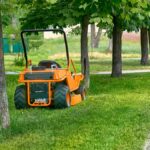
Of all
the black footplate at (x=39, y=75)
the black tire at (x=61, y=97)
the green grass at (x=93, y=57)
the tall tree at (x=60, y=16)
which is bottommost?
the green grass at (x=93, y=57)

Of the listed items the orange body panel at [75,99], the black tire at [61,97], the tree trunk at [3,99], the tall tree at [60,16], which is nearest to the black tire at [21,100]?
the black tire at [61,97]

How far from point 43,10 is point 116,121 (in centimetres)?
685

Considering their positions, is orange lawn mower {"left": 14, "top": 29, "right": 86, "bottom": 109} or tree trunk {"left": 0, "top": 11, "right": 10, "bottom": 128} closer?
tree trunk {"left": 0, "top": 11, "right": 10, "bottom": 128}

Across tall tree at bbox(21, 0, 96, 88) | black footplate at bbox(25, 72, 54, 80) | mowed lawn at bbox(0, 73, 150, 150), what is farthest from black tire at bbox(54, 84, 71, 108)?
tall tree at bbox(21, 0, 96, 88)

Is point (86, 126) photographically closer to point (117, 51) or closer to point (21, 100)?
point (21, 100)

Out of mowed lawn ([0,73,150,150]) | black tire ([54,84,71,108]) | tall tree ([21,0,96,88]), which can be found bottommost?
mowed lawn ([0,73,150,150])

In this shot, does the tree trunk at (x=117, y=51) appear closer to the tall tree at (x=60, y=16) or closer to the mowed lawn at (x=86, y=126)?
the tall tree at (x=60, y=16)

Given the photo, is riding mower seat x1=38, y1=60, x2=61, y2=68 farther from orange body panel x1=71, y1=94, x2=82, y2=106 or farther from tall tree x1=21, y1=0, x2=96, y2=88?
tall tree x1=21, y1=0, x2=96, y2=88

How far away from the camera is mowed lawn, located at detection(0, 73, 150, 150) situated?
30.2 ft

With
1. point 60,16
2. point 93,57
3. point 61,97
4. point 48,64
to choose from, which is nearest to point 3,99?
point 61,97

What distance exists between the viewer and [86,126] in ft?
35.5

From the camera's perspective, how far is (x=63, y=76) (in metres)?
14.0

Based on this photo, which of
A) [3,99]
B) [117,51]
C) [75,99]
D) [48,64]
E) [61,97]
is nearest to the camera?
[3,99]

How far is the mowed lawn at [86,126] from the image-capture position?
30.2 ft
